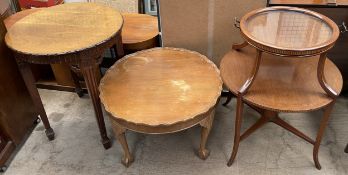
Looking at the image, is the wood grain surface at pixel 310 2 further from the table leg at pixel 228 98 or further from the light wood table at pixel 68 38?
A: the light wood table at pixel 68 38

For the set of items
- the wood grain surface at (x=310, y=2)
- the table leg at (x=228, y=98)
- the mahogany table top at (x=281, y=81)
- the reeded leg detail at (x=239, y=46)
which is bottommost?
the table leg at (x=228, y=98)

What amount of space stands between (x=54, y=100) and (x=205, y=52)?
1188 millimetres

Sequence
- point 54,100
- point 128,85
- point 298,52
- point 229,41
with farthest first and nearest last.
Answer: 1. point 54,100
2. point 229,41
3. point 128,85
4. point 298,52

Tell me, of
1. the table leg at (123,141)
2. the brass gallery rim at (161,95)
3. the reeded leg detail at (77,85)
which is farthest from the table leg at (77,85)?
the table leg at (123,141)

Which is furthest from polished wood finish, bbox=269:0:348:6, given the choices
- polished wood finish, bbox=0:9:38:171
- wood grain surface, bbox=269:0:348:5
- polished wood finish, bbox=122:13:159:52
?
polished wood finish, bbox=0:9:38:171

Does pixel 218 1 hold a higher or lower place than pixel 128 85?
higher

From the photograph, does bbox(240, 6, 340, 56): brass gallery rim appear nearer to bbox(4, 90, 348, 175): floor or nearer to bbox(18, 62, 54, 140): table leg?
bbox(4, 90, 348, 175): floor

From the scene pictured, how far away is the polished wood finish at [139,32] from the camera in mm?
2143

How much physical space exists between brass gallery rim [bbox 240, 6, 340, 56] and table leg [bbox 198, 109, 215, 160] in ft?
1.51

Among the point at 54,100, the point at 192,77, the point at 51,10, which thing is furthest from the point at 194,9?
the point at 54,100

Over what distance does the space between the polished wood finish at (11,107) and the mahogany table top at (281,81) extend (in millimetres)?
1193

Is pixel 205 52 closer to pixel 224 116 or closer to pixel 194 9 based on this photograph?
pixel 194 9

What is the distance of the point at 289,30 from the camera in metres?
1.54

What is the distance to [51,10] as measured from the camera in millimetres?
1977
